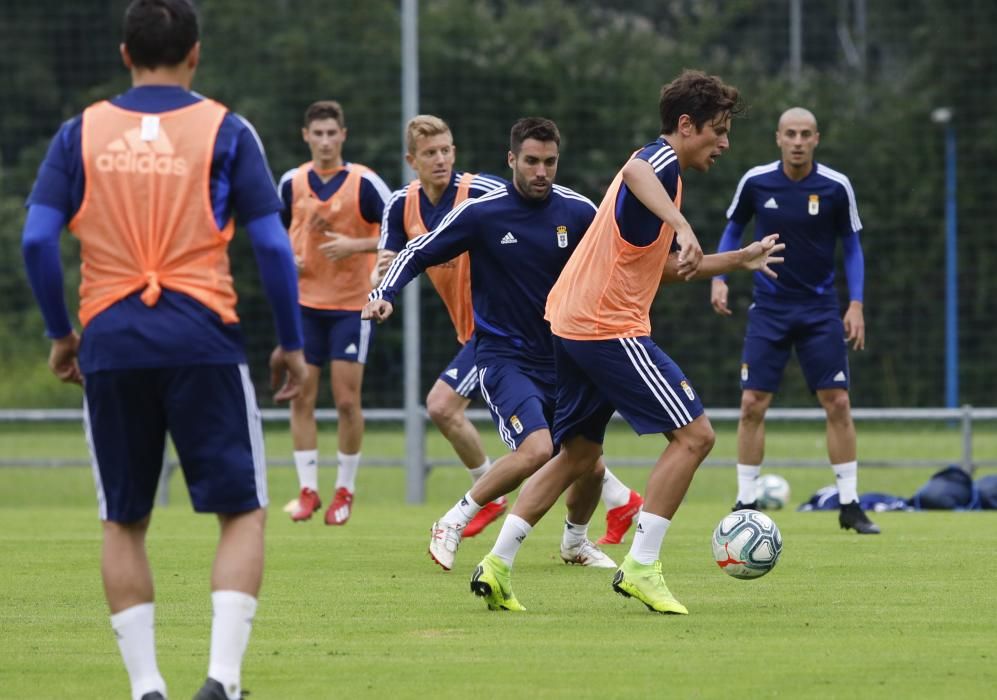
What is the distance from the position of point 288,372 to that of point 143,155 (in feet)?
2.64

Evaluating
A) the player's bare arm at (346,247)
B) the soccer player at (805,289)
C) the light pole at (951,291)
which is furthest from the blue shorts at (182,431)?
the light pole at (951,291)

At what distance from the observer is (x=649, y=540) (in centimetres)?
691

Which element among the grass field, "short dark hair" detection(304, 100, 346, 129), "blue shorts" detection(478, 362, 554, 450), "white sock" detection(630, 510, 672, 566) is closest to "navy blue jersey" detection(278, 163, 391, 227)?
"short dark hair" detection(304, 100, 346, 129)

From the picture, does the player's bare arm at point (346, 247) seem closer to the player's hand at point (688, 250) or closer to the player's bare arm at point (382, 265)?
the player's bare arm at point (382, 265)

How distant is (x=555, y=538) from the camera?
10602 millimetres

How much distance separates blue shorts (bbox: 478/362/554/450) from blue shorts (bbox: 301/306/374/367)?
335cm

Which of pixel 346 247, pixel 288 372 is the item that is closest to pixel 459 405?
pixel 346 247

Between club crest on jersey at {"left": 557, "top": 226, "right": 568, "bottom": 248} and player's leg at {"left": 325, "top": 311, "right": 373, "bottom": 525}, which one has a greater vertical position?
club crest on jersey at {"left": 557, "top": 226, "right": 568, "bottom": 248}

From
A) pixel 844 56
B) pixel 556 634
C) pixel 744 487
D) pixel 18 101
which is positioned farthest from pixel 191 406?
pixel 844 56

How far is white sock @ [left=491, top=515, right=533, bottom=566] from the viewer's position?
23.3 feet

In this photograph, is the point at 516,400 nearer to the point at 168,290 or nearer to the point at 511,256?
the point at 511,256

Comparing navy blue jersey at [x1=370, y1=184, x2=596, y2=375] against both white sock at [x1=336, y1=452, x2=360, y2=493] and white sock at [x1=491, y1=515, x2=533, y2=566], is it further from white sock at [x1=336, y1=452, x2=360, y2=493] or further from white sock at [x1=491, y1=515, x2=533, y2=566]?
white sock at [x1=336, y1=452, x2=360, y2=493]

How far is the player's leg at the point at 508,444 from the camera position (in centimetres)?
803

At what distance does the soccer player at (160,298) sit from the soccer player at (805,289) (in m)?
6.36
